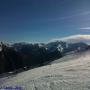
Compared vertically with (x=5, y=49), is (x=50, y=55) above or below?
below

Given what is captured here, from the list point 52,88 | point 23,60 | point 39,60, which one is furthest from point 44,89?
point 39,60

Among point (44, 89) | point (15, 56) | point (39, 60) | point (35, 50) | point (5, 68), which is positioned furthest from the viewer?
point (35, 50)

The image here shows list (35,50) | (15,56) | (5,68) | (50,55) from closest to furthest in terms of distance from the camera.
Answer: (5,68)
(15,56)
(50,55)
(35,50)

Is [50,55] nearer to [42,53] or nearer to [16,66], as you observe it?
[42,53]

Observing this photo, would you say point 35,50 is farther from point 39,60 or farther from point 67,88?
point 67,88

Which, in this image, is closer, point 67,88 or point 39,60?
point 67,88

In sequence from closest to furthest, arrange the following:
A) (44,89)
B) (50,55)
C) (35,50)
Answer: (44,89)
(50,55)
(35,50)

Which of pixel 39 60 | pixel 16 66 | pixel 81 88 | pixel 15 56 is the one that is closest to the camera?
pixel 81 88

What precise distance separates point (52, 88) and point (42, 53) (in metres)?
156

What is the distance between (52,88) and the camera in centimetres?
961

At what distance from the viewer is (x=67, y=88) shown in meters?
9.33

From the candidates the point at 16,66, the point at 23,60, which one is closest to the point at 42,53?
the point at 23,60

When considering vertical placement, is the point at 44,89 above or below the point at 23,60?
above

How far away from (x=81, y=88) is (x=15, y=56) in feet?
395
